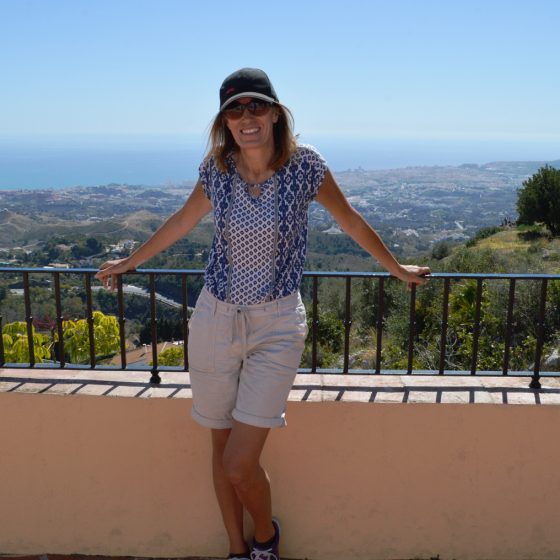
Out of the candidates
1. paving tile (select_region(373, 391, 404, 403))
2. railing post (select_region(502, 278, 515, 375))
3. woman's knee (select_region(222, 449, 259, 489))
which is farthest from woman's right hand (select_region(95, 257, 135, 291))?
railing post (select_region(502, 278, 515, 375))

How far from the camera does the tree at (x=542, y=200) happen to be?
2417cm

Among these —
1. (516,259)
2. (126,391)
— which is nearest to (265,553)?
(126,391)

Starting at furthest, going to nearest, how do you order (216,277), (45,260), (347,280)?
(45,260) < (347,280) < (216,277)

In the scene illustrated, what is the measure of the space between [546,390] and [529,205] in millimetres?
25082

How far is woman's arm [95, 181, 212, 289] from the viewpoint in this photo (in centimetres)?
238

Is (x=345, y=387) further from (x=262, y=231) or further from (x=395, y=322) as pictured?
(x=395, y=322)

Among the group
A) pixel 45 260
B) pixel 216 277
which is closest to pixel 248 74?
pixel 216 277

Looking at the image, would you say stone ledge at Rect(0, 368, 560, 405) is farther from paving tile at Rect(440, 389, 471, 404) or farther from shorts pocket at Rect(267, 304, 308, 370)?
shorts pocket at Rect(267, 304, 308, 370)

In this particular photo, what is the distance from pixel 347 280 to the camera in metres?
2.82

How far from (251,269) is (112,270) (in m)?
0.79

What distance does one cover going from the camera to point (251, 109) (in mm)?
2023

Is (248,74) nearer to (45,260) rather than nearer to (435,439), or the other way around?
(435,439)

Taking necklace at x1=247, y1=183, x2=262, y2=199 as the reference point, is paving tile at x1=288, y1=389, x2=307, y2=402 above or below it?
below

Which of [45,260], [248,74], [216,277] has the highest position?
[248,74]
